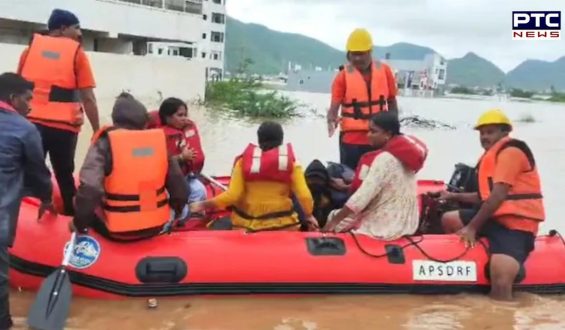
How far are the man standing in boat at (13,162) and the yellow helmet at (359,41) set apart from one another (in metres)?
2.54

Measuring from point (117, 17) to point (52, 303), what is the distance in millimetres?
16875

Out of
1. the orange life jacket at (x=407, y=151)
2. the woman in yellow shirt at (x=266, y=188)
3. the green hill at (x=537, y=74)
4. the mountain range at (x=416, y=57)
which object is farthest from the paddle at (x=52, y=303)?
the green hill at (x=537, y=74)

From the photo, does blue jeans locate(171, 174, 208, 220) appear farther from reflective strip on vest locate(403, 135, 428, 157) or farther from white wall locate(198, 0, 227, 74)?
white wall locate(198, 0, 227, 74)

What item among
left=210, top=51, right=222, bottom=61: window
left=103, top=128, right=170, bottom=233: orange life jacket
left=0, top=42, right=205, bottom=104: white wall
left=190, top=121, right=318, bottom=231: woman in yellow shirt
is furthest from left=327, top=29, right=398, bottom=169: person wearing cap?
left=210, top=51, right=222, bottom=61: window

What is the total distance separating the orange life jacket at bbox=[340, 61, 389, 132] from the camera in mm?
5453

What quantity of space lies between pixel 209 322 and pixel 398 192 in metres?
1.33

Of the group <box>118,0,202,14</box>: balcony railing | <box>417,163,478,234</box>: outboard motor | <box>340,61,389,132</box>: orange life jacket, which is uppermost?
<box>118,0,202,14</box>: balcony railing

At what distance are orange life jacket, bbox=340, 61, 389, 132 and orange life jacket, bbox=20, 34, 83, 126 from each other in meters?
2.01

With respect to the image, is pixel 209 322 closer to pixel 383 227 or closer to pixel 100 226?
pixel 100 226

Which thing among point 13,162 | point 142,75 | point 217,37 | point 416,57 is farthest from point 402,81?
point 416,57

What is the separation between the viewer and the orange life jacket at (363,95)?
545 centimetres

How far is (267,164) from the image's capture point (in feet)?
13.7

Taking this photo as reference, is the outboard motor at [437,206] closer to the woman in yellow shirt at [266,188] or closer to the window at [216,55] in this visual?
the woman in yellow shirt at [266,188]

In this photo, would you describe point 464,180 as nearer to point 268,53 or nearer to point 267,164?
point 267,164
